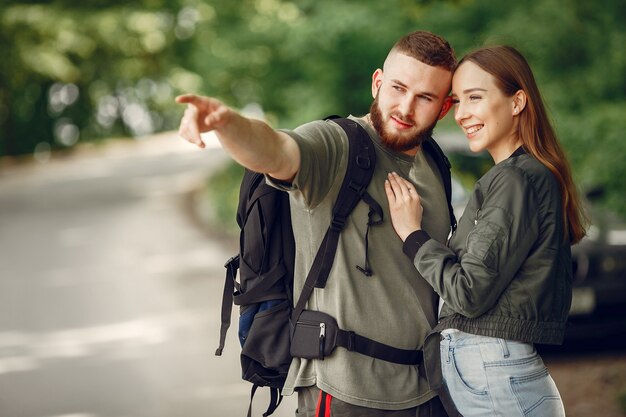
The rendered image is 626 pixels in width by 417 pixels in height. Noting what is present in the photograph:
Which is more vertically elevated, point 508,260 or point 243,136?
point 243,136

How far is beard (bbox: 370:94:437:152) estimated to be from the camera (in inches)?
115

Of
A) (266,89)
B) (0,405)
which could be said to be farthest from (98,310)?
Result: (266,89)

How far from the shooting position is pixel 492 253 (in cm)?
262

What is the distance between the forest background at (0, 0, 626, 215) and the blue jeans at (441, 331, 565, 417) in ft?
3.41

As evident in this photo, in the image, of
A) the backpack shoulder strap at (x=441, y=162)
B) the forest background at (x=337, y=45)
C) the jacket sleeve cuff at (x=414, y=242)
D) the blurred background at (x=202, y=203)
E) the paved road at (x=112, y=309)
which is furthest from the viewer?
the forest background at (x=337, y=45)

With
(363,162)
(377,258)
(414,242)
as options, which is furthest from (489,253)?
(363,162)

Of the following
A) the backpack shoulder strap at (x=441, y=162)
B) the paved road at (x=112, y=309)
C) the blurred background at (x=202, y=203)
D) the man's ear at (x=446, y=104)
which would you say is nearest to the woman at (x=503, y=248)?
the man's ear at (x=446, y=104)

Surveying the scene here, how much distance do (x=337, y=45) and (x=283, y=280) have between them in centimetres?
1054

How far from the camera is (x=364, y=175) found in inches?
111

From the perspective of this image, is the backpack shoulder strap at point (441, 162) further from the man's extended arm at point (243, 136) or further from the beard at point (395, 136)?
the man's extended arm at point (243, 136)

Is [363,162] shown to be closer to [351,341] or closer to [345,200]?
[345,200]

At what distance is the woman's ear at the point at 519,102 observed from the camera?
2.83m

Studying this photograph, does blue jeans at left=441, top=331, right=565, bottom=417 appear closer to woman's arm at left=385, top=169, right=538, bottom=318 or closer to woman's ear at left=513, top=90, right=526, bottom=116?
woman's arm at left=385, top=169, right=538, bottom=318

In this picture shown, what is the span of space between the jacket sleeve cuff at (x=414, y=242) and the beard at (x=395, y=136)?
0.30 meters
